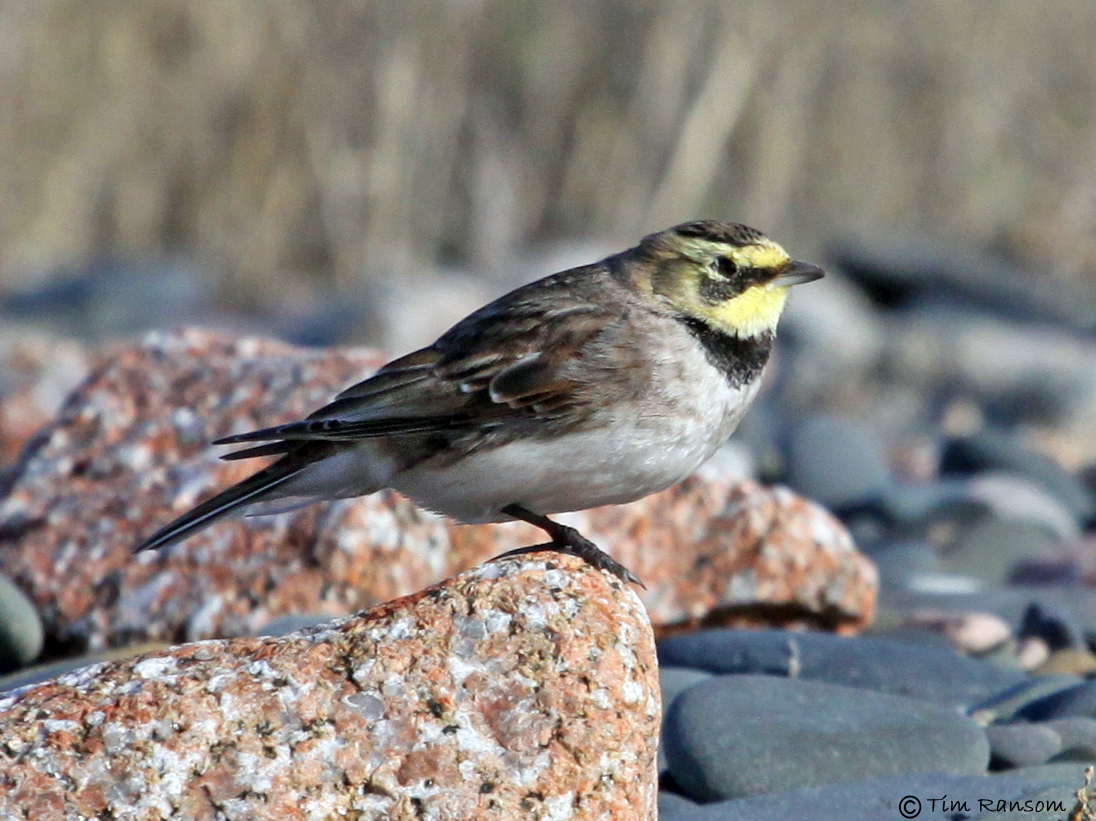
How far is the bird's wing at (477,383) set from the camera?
4.89m

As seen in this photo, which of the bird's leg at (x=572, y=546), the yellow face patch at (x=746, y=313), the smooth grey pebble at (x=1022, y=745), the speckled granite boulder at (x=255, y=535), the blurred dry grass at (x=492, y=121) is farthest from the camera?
the blurred dry grass at (x=492, y=121)

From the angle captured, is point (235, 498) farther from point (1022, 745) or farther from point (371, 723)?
point (1022, 745)

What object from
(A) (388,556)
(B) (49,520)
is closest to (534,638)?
(A) (388,556)

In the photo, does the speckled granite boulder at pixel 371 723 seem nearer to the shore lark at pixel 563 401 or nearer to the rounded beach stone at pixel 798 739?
the shore lark at pixel 563 401

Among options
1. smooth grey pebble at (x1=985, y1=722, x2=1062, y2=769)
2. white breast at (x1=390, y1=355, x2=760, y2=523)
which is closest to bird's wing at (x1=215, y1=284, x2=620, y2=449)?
white breast at (x1=390, y1=355, x2=760, y2=523)

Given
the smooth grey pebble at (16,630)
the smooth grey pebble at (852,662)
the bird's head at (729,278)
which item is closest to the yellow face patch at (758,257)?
the bird's head at (729,278)

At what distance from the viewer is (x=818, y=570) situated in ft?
20.4

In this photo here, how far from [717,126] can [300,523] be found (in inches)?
397

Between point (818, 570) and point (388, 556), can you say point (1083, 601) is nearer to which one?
point (818, 570)

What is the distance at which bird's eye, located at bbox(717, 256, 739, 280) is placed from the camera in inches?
202

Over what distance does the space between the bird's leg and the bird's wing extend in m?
0.30

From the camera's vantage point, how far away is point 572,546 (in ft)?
15.1

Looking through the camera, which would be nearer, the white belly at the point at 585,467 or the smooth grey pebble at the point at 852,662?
the white belly at the point at 585,467

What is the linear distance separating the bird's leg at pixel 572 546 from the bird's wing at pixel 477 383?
296 mm
